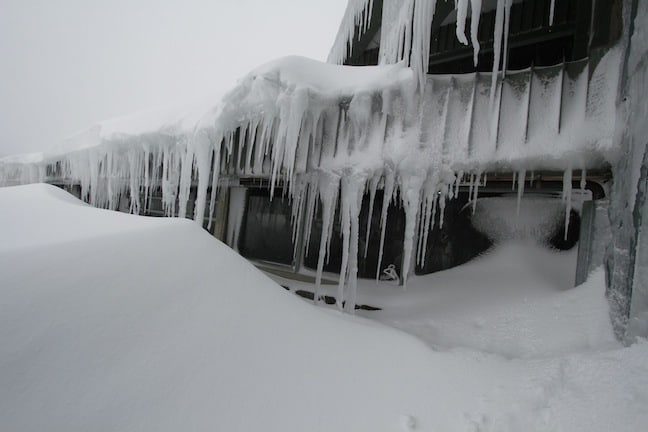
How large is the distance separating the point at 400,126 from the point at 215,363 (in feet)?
11.4

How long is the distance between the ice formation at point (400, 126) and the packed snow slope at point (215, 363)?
1.88 m

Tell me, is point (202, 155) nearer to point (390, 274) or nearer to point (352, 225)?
point (352, 225)

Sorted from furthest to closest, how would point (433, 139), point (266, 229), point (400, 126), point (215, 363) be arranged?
point (266, 229), point (400, 126), point (433, 139), point (215, 363)

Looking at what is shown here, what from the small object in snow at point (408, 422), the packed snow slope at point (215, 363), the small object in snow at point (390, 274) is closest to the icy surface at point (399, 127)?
the small object in snow at point (390, 274)

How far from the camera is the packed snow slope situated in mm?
1275

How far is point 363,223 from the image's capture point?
634 cm

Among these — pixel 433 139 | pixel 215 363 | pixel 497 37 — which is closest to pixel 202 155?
pixel 433 139

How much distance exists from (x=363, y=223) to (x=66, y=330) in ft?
17.7

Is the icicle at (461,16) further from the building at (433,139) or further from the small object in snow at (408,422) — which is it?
the small object in snow at (408,422)

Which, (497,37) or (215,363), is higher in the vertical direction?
(497,37)

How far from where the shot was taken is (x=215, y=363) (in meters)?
1.60

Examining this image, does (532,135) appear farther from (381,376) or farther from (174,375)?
(174,375)

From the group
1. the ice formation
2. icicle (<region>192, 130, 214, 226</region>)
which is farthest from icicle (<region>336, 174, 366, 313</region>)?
icicle (<region>192, 130, 214, 226</region>)

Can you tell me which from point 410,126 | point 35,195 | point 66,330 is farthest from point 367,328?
point 35,195
